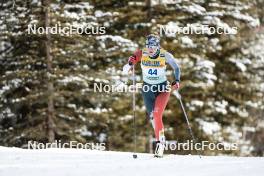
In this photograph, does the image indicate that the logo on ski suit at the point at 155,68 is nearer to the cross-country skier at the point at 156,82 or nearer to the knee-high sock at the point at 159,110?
the cross-country skier at the point at 156,82

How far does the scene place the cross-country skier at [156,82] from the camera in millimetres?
9727

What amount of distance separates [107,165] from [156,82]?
2.22 m

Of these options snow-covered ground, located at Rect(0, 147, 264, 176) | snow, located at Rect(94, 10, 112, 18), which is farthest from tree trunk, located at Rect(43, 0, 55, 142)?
snow-covered ground, located at Rect(0, 147, 264, 176)

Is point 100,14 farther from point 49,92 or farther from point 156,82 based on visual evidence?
point 156,82

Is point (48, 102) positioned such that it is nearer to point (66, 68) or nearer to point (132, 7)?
point (66, 68)

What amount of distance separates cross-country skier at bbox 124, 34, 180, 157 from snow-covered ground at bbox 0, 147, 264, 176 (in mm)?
775

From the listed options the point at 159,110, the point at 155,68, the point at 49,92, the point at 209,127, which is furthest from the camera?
the point at 209,127

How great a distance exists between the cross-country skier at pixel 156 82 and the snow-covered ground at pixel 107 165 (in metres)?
0.77

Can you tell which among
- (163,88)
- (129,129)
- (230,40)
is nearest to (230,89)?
(230,40)

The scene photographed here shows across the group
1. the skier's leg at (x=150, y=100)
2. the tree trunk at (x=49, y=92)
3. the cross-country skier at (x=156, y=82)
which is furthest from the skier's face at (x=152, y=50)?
the tree trunk at (x=49, y=92)

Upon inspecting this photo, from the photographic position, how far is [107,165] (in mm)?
8148

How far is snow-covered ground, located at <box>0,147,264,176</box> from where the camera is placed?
7316 mm

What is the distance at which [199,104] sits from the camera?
73.9 feet

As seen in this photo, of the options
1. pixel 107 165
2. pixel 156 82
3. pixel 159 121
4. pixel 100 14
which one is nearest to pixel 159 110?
pixel 159 121
